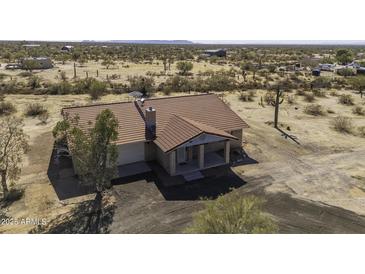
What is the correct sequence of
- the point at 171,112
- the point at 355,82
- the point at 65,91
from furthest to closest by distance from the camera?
the point at 355,82 → the point at 65,91 → the point at 171,112

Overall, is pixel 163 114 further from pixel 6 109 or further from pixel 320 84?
pixel 320 84

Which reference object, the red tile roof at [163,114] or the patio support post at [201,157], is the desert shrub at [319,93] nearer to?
the red tile roof at [163,114]

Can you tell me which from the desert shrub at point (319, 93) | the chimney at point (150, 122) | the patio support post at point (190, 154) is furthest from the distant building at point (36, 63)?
the desert shrub at point (319, 93)

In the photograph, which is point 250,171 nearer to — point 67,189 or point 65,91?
point 67,189

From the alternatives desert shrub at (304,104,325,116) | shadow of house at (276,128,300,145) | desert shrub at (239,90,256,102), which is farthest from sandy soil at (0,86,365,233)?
desert shrub at (239,90,256,102)

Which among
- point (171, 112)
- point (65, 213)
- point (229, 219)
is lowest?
point (65, 213)

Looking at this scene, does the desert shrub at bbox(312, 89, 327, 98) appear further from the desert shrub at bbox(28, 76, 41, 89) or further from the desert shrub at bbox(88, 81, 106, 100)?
the desert shrub at bbox(28, 76, 41, 89)

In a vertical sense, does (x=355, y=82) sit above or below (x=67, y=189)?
above

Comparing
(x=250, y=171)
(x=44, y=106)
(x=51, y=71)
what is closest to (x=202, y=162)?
(x=250, y=171)

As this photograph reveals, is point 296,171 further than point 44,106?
No
